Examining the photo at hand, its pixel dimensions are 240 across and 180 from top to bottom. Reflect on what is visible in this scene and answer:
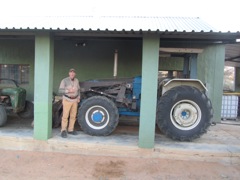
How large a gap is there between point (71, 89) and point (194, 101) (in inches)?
117

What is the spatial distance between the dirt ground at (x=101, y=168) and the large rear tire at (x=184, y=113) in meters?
0.73

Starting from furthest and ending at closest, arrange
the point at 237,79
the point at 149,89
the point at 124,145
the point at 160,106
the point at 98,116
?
1. the point at 237,79
2. the point at 98,116
3. the point at 160,106
4. the point at 124,145
5. the point at 149,89

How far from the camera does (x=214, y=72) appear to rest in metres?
8.42

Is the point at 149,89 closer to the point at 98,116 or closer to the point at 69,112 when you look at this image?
the point at 98,116


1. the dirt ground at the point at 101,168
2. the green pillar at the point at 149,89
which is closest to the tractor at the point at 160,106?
the green pillar at the point at 149,89

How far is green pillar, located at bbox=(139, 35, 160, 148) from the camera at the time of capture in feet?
17.6

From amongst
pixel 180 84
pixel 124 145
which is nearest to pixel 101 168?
pixel 124 145

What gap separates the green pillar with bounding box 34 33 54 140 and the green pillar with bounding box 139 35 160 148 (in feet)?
7.12

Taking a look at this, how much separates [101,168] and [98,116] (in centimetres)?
148

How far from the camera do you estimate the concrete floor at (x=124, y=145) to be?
215 inches

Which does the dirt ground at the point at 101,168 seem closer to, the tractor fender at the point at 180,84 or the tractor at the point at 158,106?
the tractor at the point at 158,106

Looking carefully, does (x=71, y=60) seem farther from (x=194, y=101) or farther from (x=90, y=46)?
(x=194, y=101)

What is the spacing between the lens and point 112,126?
6172mm

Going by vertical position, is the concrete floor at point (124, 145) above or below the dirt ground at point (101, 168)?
above
